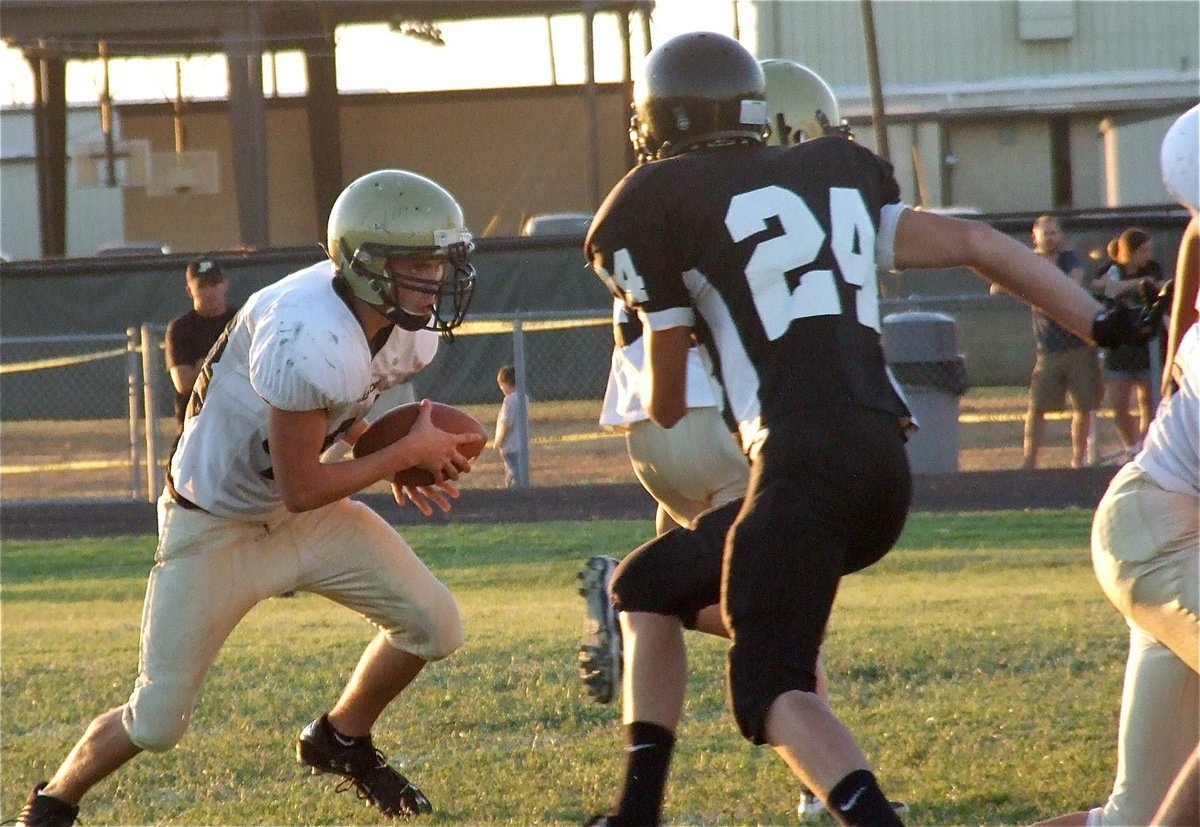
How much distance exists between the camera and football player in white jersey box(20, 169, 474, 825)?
425cm

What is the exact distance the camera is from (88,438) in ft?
56.6

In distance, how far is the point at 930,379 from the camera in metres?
13.4

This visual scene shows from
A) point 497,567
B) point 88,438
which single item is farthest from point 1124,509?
point 88,438

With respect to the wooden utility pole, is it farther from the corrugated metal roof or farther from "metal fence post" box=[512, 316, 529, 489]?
"metal fence post" box=[512, 316, 529, 489]

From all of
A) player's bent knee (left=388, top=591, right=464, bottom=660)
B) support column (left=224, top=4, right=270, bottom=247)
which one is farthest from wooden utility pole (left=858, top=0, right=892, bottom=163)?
player's bent knee (left=388, top=591, right=464, bottom=660)

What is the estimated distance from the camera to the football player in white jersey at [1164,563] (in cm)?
330

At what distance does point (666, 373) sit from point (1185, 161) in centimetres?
107

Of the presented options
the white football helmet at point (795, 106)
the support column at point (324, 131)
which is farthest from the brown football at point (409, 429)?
the support column at point (324, 131)

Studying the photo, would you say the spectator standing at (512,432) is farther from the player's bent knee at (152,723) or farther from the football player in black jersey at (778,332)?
the football player in black jersey at (778,332)

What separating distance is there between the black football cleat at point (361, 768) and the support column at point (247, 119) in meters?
18.3

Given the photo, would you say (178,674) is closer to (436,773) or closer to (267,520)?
(267,520)

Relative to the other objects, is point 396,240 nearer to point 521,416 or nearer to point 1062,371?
point 1062,371

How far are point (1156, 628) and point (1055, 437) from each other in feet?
40.4

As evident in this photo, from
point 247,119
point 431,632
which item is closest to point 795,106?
point 431,632
